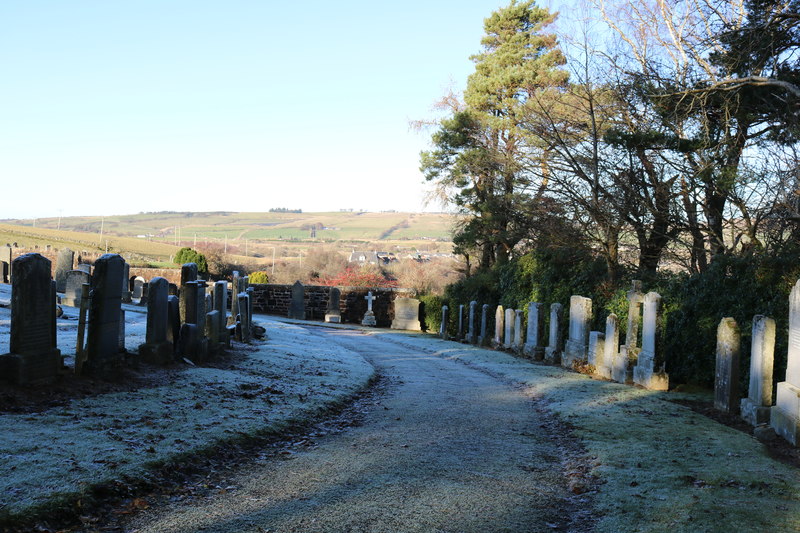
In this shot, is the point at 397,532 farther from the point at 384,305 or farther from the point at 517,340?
the point at 384,305

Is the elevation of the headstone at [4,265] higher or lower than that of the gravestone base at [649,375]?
higher

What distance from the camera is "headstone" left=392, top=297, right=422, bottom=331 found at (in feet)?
116

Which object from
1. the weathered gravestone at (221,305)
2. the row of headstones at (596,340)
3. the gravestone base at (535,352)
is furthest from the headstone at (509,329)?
the weathered gravestone at (221,305)

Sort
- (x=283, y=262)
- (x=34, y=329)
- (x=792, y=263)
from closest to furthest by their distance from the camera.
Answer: (x=34, y=329) → (x=792, y=263) → (x=283, y=262)

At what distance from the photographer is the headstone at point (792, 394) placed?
25.0 ft

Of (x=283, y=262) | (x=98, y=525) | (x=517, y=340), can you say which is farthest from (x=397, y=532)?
(x=283, y=262)

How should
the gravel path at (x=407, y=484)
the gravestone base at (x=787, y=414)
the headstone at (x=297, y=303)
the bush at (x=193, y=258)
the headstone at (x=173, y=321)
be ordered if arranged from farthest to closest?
1. the bush at (x=193, y=258)
2. the headstone at (x=297, y=303)
3. the headstone at (x=173, y=321)
4. the gravestone base at (x=787, y=414)
5. the gravel path at (x=407, y=484)

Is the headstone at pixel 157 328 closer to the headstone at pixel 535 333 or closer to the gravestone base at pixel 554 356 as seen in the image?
the gravestone base at pixel 554 356

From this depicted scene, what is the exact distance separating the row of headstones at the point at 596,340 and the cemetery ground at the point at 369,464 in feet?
5.92

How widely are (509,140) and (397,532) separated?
2541 centimetres

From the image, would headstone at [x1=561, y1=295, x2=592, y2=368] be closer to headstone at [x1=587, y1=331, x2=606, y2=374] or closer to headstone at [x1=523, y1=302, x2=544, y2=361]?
headstone at [x1=587, y1=331, x2=606, y2=374]

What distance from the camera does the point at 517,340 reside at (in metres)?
20.3

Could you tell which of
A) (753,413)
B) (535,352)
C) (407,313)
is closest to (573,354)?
(535,352)

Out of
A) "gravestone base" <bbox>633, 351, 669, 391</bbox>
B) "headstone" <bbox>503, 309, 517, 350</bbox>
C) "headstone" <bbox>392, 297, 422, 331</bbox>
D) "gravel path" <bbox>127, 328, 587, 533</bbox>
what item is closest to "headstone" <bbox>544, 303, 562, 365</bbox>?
"headstone" <bbox>503, 309, 517, 350</bbox>
